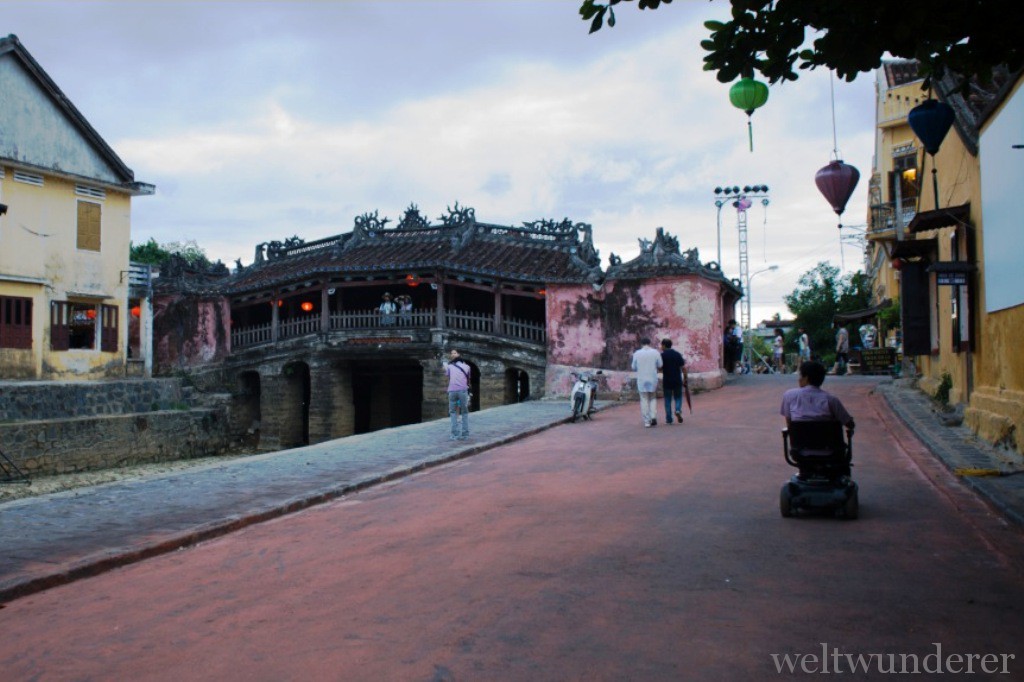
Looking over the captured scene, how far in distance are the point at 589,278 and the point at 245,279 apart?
13.8 metres

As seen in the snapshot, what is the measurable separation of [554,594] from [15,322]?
2334cm

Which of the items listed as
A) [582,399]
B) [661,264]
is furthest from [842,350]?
[582,399]

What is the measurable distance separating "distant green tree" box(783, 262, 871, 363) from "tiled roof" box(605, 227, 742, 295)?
19247 mm

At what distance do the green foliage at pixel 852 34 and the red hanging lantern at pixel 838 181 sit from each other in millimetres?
4763

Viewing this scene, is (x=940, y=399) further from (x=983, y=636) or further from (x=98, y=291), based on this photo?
(x=98, y=291)

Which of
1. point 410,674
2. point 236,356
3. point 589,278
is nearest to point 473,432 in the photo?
point 589,278

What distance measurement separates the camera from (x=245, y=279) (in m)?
30.0

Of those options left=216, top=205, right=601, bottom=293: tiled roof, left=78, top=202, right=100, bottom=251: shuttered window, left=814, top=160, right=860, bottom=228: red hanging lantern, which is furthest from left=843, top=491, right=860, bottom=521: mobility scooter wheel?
left=78, top=202, right=100, bottom=251: shuttered window

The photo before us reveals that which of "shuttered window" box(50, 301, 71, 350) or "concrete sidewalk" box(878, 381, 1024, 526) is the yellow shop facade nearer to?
"shuttered window" box(50, 301, 71, 350)

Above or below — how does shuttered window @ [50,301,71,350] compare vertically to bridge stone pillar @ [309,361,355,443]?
above

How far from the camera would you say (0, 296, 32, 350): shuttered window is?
22.9 m

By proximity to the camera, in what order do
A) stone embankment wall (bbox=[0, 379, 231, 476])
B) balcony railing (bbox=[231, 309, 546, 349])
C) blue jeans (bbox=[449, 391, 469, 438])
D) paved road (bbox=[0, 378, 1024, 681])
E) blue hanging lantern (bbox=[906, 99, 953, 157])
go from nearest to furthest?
1. paved road (bbox=[0, 378, 1024, 681])
2. blue hanging lantern (bbox=[906, 99, 953, 157])
3. blue jeans (bbox=[449, 391, 469, 438])
4. stone embankment wall (bbox=[0, 379, 231, 476])
5. balcony railing (bbox=[231, 309, 546, 349])

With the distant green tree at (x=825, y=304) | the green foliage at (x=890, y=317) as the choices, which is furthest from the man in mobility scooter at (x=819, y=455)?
the distant green tree at (x=825, y=304)

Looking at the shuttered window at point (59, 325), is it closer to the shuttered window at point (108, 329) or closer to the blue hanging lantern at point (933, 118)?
the shuttered window at point (108, 329)
